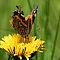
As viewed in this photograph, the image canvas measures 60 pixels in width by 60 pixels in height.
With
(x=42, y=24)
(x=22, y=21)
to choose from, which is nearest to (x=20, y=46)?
(x=22, y=21)

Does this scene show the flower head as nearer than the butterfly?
Yes

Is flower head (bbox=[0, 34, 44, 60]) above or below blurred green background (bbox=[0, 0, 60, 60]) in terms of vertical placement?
below

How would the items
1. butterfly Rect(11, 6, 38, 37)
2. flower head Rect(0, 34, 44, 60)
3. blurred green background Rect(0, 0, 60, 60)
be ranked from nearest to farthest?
flower head Rect(0, 34, 44, 60) < butterfly Rect(11, 6, 38, 37) < blurred green background Rect(0, 0, 60, 60)

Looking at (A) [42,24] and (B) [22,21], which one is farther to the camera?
(A) [42,24]

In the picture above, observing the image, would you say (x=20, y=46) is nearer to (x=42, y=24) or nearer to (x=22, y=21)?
(x=22, y=21)

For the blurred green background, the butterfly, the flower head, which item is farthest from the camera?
the blurred green background

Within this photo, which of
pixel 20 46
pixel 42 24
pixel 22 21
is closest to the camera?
pixel 20 46

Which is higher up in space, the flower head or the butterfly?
the butterfly
